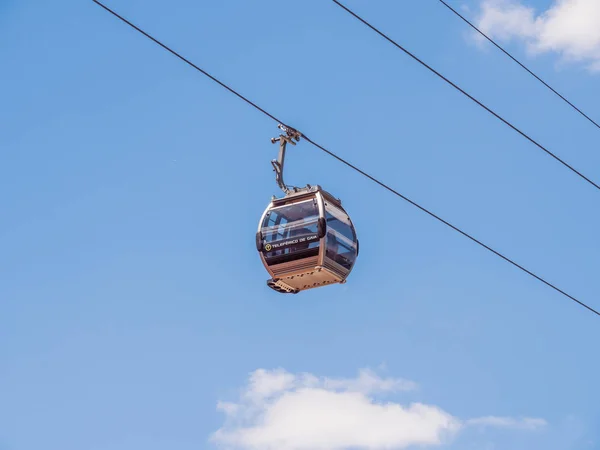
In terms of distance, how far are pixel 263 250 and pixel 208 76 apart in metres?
7.23

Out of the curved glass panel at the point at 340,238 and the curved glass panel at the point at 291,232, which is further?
the curved glass panel at the point at 340,238

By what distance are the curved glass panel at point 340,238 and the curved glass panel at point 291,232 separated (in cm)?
30

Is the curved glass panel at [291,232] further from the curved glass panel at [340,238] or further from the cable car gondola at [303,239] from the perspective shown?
the curved glass panel at [340,238]

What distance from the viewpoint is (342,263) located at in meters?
23.2

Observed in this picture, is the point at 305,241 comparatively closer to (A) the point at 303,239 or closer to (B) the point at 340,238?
(A) the point at 303,239

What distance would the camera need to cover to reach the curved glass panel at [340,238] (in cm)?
2270

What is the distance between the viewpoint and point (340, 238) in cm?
2322

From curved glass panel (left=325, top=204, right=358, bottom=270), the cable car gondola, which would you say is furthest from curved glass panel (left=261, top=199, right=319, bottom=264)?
curved glass panel (left=325, top=204, right=358, bottom=270)

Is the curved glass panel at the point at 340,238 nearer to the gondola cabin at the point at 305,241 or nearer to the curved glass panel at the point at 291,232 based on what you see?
the gondola cabin at the point at 305,241

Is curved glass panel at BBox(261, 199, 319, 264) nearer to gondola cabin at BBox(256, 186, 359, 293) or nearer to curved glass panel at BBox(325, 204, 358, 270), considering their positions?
gondola cabin at BBox(256, 186, 359, 293)

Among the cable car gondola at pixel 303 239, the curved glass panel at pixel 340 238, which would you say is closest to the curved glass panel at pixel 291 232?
the cable car gondola at pixel 303 239

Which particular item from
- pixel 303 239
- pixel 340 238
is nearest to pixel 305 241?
pixel 303 239

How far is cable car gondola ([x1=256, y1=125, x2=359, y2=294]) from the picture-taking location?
73.7 feet

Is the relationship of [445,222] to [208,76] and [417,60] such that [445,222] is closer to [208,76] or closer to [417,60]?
[417,60]
